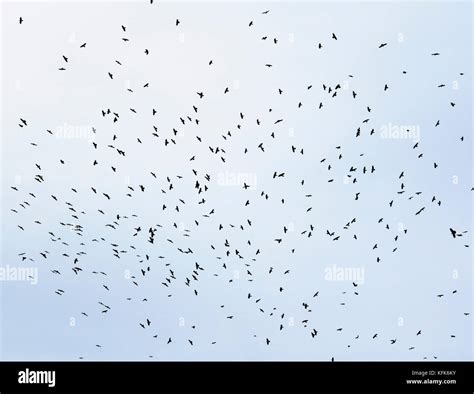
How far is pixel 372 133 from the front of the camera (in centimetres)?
1416

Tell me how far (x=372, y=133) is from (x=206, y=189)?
11.1ft
